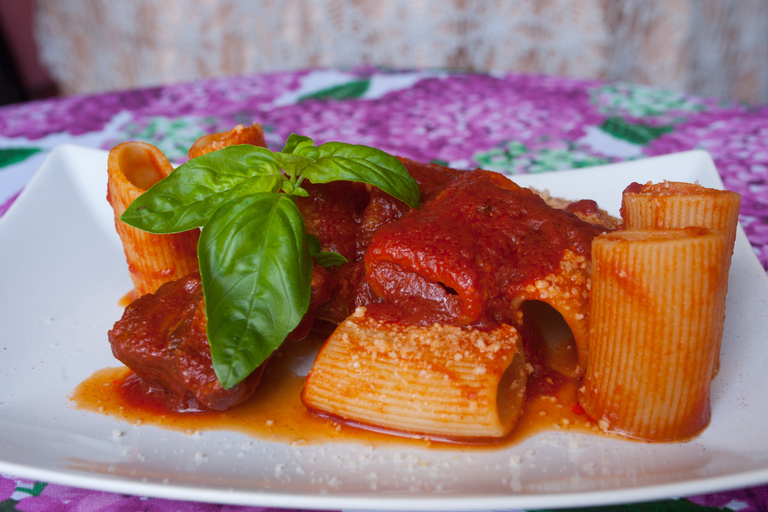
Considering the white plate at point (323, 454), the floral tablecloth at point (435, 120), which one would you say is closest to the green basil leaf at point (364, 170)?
the white plate at point (323, 454)

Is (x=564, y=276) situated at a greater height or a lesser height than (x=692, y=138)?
greater

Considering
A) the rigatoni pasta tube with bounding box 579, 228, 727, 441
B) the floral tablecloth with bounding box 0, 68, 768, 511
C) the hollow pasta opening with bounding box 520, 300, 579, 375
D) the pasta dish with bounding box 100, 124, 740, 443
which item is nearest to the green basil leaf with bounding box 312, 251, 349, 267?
the pasta dish with bounding box 100, 124, 740, 443

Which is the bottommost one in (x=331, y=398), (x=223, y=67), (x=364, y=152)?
(x=223, y=67)

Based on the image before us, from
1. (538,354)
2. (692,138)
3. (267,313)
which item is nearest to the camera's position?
(267,313)

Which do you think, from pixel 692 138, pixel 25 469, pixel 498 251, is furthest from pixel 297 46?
pixel 25 469

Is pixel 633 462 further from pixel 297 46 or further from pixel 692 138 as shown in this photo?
pixel 297 46
